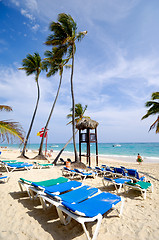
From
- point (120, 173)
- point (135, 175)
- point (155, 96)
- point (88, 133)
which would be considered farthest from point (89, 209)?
point (155, 96)

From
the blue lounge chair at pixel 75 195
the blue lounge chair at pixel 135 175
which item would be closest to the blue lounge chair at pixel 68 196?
the blue lounge chair at pixel 75 195

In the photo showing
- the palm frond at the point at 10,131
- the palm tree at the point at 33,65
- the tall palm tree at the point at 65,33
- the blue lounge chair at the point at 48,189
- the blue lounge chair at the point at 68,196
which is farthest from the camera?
the palm tree at the point at 33,65

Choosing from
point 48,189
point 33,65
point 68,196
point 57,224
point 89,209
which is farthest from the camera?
point 33,65

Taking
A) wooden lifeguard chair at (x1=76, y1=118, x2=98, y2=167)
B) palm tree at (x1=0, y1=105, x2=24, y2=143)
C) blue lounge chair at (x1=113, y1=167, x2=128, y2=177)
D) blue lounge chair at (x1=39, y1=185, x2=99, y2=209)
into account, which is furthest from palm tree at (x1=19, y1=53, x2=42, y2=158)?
blue lounge chair at (x1=39, y1=185, x2=99, y2=209)

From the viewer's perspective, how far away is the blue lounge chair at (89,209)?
2.06 meters

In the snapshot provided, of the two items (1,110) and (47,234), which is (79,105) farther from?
(47,234)

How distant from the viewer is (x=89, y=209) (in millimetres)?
2338

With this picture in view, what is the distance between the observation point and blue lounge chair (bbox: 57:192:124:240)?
206cm

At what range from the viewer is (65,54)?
11945mm

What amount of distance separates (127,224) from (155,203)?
1.85 m

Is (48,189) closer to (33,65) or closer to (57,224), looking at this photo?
(57,224)

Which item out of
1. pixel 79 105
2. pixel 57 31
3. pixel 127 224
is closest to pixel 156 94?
pixel 79 105

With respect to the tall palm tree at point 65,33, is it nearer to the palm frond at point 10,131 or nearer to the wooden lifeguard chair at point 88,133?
the wooden lifeguard chair at point 88,133

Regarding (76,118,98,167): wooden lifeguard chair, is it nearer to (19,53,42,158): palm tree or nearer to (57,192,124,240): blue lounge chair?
(19,53,42,158): palm tree
